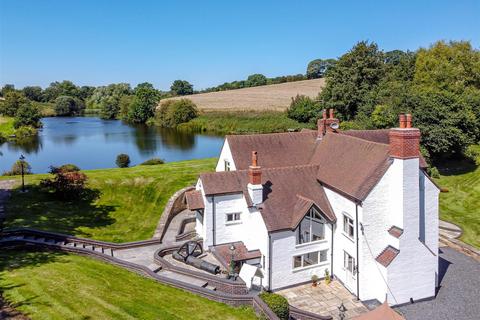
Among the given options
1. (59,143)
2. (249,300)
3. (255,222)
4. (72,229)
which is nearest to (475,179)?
(255,222)

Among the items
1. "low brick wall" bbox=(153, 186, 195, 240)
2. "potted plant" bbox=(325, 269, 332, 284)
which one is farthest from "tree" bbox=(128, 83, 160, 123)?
"potted plant" bbox=(325, 269, 332, 284)

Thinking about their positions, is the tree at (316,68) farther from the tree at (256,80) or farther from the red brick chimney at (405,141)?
the red brick chimney at (405,141)

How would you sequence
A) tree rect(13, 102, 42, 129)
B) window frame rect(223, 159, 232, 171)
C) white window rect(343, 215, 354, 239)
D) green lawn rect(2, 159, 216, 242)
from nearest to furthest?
white window rect(343, 215, 354, 239), green lawn rect(2, 159, 216, 242), window frame rect(223, 159, 232, 171), tree rect(13, 102, 42, 129)

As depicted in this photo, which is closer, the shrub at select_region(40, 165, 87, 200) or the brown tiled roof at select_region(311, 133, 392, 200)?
the brown tiled roof at select_region(311, 133, 392, 200)

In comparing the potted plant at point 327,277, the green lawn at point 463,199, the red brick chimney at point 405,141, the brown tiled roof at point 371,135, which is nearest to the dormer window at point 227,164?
the brown tiled roof at point 371,135

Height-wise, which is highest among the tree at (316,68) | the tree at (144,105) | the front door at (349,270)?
the tree at (316,68)

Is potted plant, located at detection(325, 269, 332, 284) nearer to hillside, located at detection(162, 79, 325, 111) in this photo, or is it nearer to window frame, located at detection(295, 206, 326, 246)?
window frame, located at detection(295, 206, 326, 246)

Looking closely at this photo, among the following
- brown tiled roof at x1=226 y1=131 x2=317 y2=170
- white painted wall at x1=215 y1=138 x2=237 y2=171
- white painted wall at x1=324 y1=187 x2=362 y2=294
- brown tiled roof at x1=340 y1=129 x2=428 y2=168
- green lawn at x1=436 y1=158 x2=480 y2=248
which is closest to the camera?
white painted wall at x1=324 y1=187 x2=362 y2=294

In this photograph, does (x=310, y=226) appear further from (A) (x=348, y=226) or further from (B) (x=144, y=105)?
(B) (x=144, y=105)
